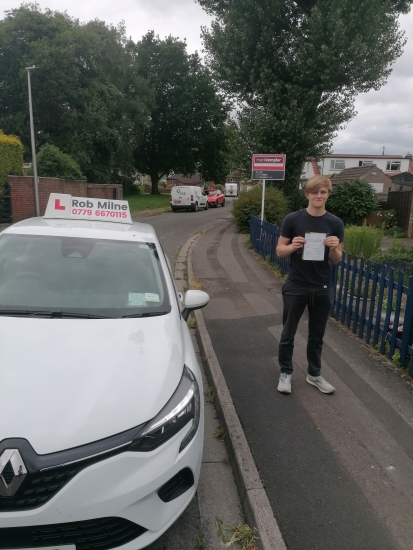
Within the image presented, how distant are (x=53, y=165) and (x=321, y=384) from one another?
75.3ft

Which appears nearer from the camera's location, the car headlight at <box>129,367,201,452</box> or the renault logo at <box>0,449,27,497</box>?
the renault logo at <box>0,449,27,497</box>

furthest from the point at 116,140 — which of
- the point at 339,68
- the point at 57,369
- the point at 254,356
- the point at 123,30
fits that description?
the point at 57,369

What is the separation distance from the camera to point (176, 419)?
2201mm

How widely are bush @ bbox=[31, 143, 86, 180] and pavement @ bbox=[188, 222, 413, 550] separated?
20.6m

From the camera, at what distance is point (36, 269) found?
3.34 m

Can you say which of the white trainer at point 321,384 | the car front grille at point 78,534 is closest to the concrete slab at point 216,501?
the car front grille at point 78,534

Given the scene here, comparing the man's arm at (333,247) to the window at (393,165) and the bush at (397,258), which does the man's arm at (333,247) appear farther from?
the window at (393,165)

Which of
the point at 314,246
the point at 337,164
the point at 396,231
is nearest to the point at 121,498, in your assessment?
the point at 314,246

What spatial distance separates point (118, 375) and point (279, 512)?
4.25 ft

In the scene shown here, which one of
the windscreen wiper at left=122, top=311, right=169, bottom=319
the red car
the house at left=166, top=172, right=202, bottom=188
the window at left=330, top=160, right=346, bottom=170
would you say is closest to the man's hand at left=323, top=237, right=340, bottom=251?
the windscreen wiper at left=122, top=311, right=169, bottom=319

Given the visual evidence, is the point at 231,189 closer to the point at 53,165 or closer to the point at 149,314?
the point at 53,165

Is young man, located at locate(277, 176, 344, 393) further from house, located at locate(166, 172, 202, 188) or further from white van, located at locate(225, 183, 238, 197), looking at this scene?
house, located at locate(166, 172, 202, 188)

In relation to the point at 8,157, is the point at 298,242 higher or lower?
lower

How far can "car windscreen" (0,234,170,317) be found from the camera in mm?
3025
